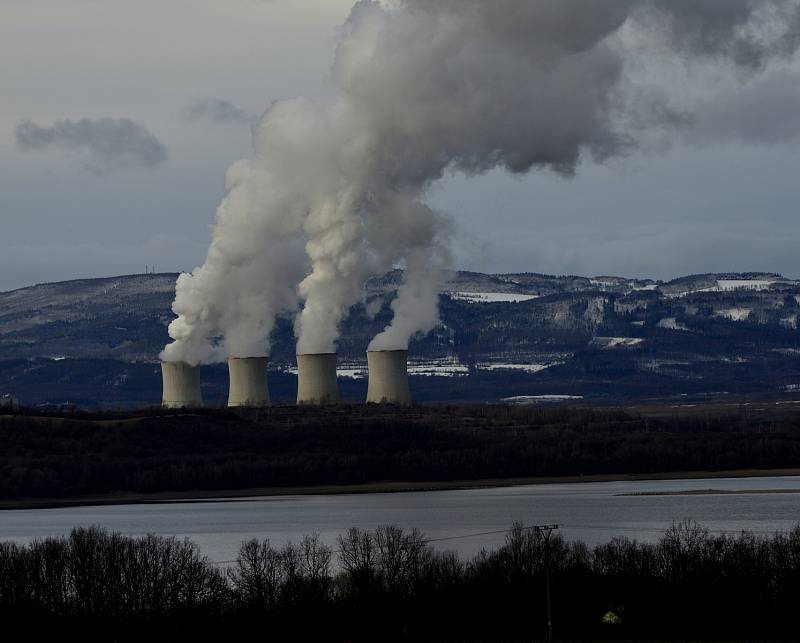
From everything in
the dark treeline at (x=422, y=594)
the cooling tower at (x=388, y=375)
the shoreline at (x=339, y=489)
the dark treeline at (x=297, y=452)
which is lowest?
the dark treeline at (x=422, y=594)

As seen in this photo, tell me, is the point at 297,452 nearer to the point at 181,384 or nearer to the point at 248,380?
the point at 181,384

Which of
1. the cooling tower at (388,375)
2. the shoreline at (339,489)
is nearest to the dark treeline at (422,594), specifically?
the cooling tower at (388,375)

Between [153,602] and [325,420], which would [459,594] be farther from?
[325,420]

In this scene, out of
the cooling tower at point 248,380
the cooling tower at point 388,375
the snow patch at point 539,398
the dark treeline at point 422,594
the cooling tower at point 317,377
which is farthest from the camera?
the snow patch at point 539,398

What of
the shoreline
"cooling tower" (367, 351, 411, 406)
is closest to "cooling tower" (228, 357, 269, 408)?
the shoreline

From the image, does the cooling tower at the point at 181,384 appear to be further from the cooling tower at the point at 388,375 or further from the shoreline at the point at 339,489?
the cooling tower at the point at 388,375

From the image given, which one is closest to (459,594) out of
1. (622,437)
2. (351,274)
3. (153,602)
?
(153,602)
